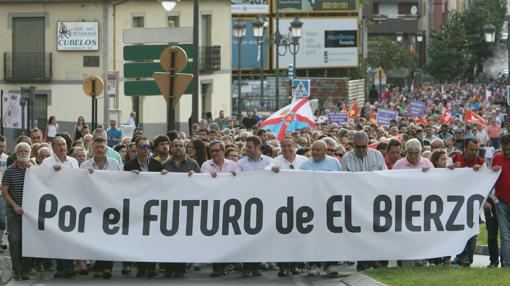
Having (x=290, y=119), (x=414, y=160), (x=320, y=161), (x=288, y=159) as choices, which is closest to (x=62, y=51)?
(x=290, y=119)

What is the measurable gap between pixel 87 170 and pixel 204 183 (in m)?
1.31

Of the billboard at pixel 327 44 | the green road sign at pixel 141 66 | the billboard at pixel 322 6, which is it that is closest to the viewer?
the green road sign at pixel 141 66

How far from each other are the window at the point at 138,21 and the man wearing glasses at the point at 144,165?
30666 mm

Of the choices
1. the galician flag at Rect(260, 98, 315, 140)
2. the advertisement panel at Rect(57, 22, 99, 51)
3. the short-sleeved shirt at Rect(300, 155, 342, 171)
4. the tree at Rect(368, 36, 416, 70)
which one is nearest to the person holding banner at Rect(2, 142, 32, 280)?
the short-sleeved shirt at Rect(300, 155, 342, 171)

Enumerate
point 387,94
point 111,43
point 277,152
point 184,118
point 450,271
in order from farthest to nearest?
1. point 387,94
2. point 184,118
3. point 111,43
4. point 277,152
5. point 450,271

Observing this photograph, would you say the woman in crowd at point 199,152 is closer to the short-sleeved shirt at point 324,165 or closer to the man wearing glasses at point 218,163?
the man wearing glasses at point 218,163

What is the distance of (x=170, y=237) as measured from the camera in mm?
16656

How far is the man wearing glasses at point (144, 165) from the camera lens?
1717 centimetres

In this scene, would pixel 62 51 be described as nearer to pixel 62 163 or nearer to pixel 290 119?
pixel 290 119

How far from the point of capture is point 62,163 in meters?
17.5

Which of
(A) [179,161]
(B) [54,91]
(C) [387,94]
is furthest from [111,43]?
(C) [387,94]

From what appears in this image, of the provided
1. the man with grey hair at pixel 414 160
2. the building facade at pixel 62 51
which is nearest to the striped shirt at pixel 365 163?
the man with grey hair at pixel 414 160

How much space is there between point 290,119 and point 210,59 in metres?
19.6

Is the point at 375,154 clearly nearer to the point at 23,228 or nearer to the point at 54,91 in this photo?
the point at 23,228
